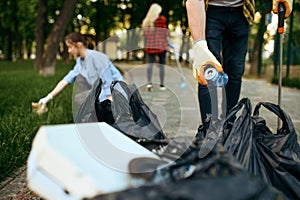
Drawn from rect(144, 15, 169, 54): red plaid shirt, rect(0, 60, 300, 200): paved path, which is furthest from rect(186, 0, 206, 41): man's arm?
rect(144, 15, 169, 54): red plaid shirt

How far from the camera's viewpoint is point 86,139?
1512 millimetres

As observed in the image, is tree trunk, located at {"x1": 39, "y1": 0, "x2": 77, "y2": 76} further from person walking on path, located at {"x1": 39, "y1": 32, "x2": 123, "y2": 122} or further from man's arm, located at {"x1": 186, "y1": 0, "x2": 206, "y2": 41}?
man's arm, located at {"x1": 186, "y1": 0, "x2": 206, "y2": 41}

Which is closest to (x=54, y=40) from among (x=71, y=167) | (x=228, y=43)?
(x=228, y=43)

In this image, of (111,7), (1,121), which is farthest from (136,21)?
(1,121)

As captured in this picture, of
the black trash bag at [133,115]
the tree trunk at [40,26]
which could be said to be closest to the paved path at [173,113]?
the black trash bag at [133,115]

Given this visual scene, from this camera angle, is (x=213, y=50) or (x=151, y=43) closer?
(x=213, y=50)

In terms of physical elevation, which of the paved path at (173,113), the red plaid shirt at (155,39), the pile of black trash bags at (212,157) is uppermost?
the red plaid shirt at (155,39)

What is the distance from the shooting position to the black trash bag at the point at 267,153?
1803mm

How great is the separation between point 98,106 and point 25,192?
2.09 feet

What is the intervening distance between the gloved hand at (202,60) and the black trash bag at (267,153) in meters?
0.25

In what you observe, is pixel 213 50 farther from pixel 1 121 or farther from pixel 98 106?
pixel 1 121

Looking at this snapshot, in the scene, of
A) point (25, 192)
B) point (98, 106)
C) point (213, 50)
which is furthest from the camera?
point (213, 50)

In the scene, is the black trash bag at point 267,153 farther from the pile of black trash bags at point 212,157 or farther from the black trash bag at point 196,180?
the black trash bag at point 196,180

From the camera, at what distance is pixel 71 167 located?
119cm
